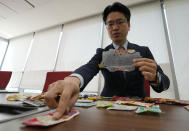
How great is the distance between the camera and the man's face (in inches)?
39.4

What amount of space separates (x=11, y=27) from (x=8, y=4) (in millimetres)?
1442

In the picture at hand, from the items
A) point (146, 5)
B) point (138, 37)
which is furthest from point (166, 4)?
point (138, 37)

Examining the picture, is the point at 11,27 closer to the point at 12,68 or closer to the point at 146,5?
the point at 12,68

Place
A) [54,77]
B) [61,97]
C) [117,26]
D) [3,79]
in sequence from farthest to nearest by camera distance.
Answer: [3,79] < [54,77] < [117,26] < [61,97]

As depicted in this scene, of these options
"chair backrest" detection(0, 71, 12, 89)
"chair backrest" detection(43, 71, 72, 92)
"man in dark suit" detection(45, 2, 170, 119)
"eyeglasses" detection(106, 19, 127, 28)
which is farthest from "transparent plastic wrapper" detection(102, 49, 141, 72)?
"chair backrest" detection(0, 71, 12, 89)

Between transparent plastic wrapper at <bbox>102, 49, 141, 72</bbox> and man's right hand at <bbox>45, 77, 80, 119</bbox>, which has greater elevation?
transparent plastic wrapper at <bbox>102, 49, 141, 72</bbox>

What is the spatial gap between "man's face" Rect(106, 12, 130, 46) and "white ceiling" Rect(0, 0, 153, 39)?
183 centimetres

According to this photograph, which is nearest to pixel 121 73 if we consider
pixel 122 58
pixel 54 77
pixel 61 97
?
pixel 122 58

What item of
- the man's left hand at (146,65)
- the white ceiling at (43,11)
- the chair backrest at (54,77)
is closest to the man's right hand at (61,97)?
the man's left hand at (146,65)

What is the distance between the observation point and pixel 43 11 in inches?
118

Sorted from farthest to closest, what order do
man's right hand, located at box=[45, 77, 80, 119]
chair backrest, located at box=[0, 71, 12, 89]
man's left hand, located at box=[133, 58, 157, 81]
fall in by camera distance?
1. chair backrest, located at box=[0, 71, 12, 89]
2. man's left hand, located at box=[133, 58, 157, 81]
3. man's right hand, located at box=[45, 77, 80, 119]

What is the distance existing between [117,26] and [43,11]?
2.80 m

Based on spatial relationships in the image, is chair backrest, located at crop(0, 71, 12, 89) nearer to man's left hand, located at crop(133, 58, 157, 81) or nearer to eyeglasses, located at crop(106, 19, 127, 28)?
eyeglasses, located at crop(106, 19, 127, 28)

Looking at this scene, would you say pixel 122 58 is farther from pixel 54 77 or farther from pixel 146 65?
pixel 54 77
